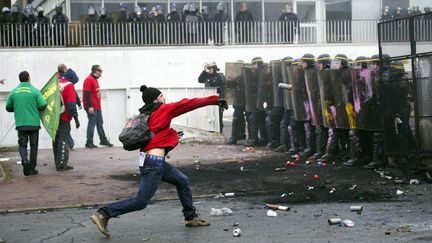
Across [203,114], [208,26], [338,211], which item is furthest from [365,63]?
[208,26]

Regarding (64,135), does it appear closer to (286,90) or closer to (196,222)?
(286,90)

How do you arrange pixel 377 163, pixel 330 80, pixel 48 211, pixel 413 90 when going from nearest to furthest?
pixel 48 211 < pixel 413 90 < pixel 377 163 < pixel 330 80

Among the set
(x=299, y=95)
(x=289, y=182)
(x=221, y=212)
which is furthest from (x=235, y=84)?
(x=221, y=212)

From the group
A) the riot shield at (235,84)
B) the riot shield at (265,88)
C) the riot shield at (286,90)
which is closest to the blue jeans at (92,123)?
the riot shield at (235,84)

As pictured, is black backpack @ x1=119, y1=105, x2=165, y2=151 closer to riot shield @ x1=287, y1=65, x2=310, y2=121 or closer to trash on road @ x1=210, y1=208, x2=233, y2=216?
trash on road @ x1=210, y1=208, x2=233, y2=216

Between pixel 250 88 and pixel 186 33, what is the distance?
1266 centimetres

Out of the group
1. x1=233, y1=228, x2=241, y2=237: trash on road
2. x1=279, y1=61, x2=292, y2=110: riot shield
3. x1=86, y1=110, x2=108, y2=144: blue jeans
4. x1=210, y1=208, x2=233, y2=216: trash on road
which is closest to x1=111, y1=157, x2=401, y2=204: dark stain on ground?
x1=210, y1=208, x2=233, y2=216: trash on road

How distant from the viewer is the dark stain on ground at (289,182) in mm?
11562

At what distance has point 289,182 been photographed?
13.3 m

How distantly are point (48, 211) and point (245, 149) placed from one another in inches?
342

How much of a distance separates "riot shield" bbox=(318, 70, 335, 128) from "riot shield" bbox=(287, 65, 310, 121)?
35.5 inches

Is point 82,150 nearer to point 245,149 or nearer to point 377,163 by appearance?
point 245,149

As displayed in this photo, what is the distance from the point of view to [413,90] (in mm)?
12633

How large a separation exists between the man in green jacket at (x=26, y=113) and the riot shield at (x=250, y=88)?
6.21 metres
